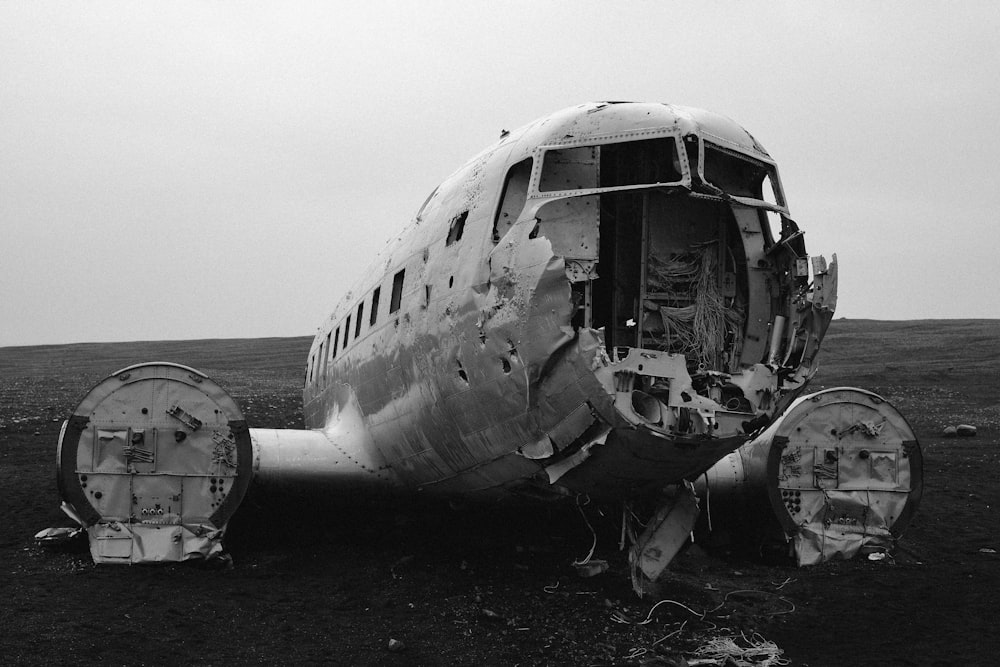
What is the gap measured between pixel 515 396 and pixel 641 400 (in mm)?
1191

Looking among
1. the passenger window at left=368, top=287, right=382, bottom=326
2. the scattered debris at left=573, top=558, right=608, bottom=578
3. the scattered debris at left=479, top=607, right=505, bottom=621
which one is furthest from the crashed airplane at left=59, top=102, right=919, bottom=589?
the scattered debris at left=573, top=558, right=608, bottom=578

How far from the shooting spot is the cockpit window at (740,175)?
8500 millimetres

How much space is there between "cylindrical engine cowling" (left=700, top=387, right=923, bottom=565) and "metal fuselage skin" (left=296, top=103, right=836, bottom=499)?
348cm

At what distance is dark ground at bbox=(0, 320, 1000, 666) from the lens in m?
8.48

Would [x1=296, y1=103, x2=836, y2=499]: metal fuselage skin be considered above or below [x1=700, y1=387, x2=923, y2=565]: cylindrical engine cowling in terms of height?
above

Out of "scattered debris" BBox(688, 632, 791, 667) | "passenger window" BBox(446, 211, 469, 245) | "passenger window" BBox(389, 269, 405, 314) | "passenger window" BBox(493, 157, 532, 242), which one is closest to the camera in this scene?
"scattered debris" BBox(688, 632, 791, 667)

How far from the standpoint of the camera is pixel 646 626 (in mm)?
9070

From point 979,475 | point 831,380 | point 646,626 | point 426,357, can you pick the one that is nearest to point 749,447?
point 646,626

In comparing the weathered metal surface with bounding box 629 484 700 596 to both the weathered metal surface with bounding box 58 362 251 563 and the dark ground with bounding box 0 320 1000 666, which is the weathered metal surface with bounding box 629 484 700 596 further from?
the weathered metal surface with bounding box 58 362 251 563

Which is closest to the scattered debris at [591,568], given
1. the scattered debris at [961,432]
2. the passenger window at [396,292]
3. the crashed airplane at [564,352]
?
the crashed airplane at [564,352]

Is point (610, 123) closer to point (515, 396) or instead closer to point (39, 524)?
point (515, 396)

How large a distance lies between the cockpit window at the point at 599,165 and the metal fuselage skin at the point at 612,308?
0.5 inches

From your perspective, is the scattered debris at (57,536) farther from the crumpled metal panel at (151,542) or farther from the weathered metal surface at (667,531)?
the weathered metal surface at (667,531)

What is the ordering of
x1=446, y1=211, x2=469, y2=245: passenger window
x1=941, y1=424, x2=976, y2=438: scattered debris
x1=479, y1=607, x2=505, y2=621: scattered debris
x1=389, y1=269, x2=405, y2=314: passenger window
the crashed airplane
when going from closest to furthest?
1. the crashed airplane
2. x1=479, y1=607, x2=505, y2=621: scattered debris
3. x1=446, y1=211, x2=469, y2=245: passenger window
4. x1=389, y1=269, x2=405, y2=314: passenger window
5. x1=941, y1=424, x2=976, y2=438: scattered debris
